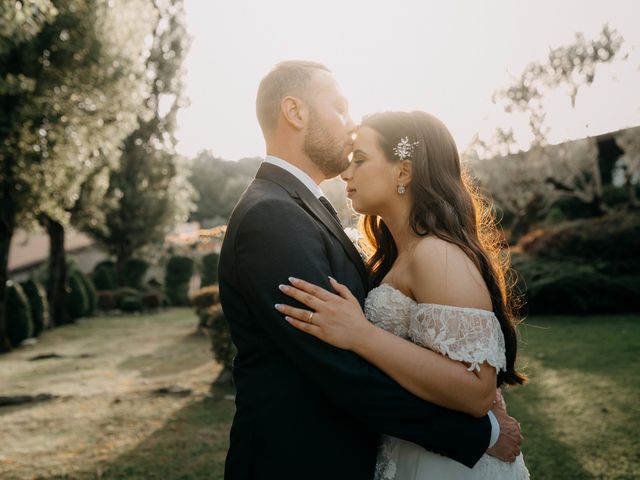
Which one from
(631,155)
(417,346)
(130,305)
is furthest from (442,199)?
(130,305)

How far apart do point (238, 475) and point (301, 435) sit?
0.32m

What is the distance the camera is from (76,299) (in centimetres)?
2383

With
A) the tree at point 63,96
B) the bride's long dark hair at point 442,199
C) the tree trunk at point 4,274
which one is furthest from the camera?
the tree trunk at point 4,274

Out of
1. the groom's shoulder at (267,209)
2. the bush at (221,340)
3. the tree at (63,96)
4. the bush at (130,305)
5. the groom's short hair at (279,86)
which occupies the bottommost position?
the bush at (130,305)

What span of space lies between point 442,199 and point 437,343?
0.79 meters

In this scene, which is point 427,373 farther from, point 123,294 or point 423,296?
point 123,294

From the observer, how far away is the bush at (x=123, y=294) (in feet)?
92.9

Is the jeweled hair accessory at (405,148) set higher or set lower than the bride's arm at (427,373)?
higher

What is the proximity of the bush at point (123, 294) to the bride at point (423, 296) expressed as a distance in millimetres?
27106

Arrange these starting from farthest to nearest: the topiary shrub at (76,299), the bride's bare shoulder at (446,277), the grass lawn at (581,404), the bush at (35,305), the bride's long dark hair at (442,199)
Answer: the topiary shrub at (76,299) < the bush at (35,305) < the grass lawn at (581,404) < the bride's long dark hair at (442,199) < the bride's bare shoulder at (446,277)

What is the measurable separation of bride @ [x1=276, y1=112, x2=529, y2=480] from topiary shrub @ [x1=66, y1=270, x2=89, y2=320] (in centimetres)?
2347

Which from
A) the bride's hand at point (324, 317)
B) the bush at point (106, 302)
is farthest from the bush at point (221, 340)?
the bush at point (106, 302)

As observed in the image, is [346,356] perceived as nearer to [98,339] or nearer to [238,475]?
[238,475]

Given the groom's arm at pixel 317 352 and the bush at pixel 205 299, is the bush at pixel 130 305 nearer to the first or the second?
the bush at pixel 205 299
